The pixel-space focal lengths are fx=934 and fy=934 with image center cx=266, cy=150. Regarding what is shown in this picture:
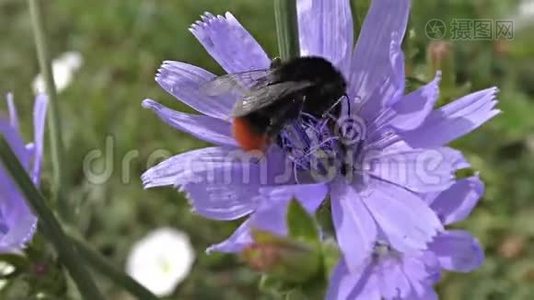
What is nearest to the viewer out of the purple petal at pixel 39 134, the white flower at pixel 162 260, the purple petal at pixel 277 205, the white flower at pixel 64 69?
the purple petal at pixel 277 205

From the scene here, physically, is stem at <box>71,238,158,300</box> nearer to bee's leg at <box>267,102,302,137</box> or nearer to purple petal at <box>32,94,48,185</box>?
purple petal at <box>32,94,48,185</box>

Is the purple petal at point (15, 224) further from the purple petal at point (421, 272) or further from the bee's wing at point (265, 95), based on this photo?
the purple petal at point (421, 272)

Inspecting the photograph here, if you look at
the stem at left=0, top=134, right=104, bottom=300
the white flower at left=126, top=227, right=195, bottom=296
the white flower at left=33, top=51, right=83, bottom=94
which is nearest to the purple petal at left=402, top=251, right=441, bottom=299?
the stem at left=0, top=134, right=104, bottom=300

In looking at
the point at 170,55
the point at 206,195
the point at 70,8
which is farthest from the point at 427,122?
the point at 70,8

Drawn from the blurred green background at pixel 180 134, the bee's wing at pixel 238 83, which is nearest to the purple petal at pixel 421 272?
the bee's wing at pixel 238 83

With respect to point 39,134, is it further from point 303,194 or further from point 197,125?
point 303,194

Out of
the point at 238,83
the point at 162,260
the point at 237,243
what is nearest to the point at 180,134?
the point at 162,260
